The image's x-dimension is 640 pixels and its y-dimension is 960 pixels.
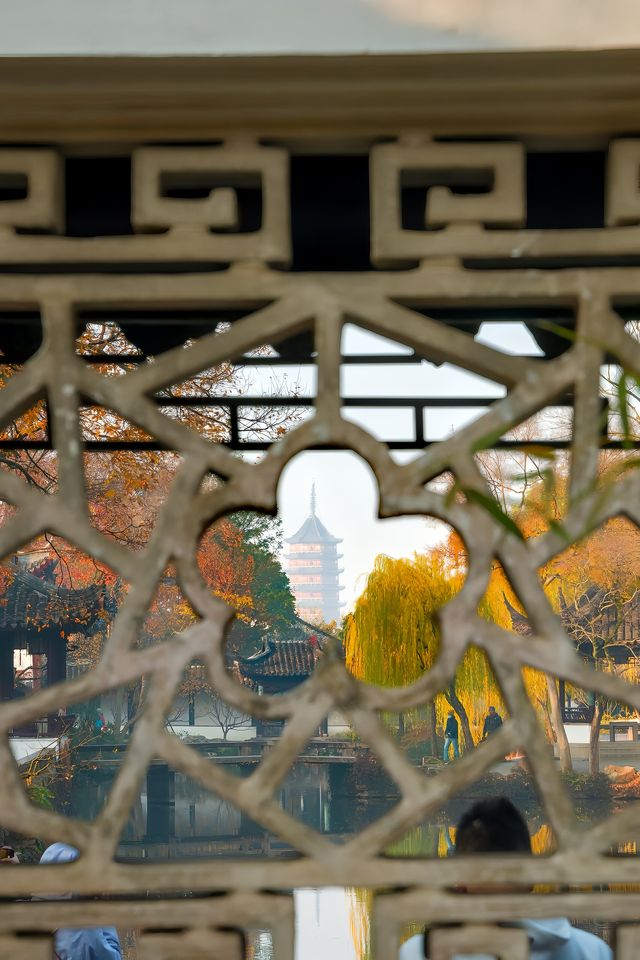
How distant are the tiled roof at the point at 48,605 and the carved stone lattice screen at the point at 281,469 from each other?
11.5 metres

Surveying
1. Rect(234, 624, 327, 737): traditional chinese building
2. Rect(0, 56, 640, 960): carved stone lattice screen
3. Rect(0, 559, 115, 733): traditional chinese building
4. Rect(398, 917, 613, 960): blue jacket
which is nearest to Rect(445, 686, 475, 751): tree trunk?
Rect(0, 559, 115, 733): traditional chinese building

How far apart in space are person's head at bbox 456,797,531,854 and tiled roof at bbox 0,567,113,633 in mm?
11088

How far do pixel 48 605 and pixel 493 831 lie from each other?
12.2 metres

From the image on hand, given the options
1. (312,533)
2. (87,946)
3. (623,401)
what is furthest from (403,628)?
(312,533)

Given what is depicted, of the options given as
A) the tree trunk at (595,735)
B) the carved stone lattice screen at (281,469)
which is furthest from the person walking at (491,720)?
the carved stone lattice screen at (281,469)

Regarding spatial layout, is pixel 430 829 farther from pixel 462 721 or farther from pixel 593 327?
pixel 593 327

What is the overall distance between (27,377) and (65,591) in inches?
495

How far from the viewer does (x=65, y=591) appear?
45.4 ft

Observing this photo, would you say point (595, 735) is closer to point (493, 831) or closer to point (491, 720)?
point (491, 720)

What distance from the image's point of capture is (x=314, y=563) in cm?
8412

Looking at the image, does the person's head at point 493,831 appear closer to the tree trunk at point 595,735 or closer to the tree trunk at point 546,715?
the tree trunk at point 595,735

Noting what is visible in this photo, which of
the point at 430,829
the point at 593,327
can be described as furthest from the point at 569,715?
the point at 593,327

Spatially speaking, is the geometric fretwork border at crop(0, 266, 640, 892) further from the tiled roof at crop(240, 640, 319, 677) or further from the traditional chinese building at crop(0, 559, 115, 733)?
the tiled roof at crop(240, 640, 319, 677)

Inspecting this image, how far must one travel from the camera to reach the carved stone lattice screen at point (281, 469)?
5.03ft
